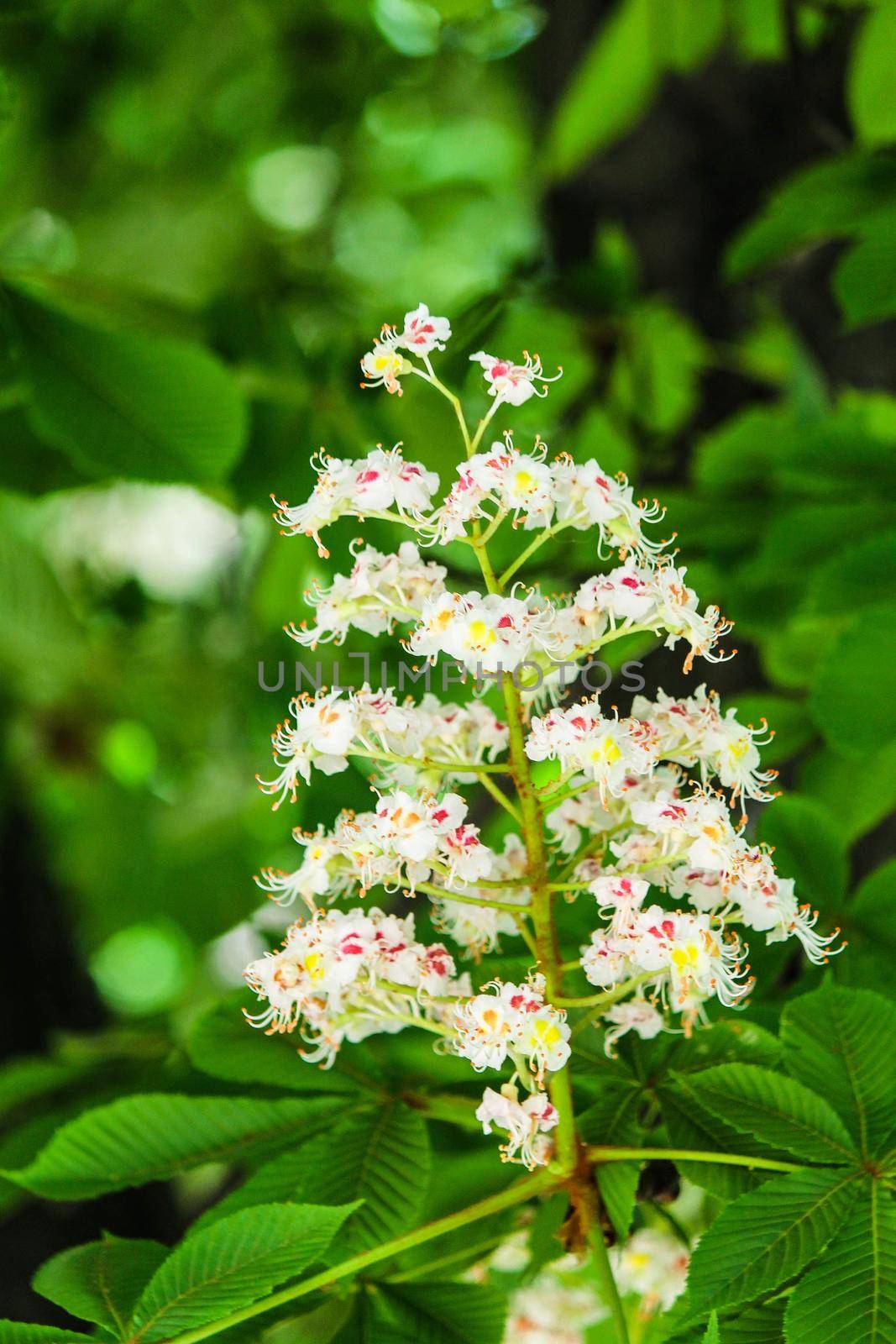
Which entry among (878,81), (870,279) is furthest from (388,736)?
(878,81)

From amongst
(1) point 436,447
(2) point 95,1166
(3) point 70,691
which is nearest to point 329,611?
(2) point 95,1166

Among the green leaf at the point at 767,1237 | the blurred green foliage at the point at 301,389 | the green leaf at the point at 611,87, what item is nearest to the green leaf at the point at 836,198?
the blurred green foliage at the point at 301,389

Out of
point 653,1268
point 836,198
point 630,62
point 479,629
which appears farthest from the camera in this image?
point 630,62

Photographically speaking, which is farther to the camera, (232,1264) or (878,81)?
(878,81)

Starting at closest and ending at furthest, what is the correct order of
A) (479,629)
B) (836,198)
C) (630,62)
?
1. (479,629)
2. (836,198)
3. (630,62)

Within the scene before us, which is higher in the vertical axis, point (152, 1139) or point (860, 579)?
point (860, 579)

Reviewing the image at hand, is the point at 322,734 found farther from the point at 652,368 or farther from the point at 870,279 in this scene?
the point at 652,368

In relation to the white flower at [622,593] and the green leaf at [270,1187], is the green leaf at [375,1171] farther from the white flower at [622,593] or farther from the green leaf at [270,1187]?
the white flower at [622,593]

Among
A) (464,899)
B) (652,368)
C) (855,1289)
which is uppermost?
(652,368)
